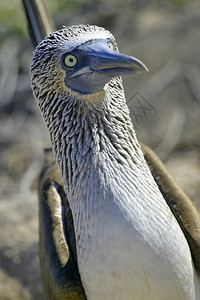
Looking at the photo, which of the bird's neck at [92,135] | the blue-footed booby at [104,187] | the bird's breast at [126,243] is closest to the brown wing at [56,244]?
the blue-footed booby at [104,187]

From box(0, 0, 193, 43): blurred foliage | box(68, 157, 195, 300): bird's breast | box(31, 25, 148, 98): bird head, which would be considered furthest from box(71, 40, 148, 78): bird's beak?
box(0, 0, 193, 43): blurred foliage

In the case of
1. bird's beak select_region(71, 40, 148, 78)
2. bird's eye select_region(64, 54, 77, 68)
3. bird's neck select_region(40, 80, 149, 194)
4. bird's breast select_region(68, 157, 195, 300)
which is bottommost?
bird's breast select_region(68, 157, 195, 300)

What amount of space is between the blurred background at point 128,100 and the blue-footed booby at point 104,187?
6.25ft

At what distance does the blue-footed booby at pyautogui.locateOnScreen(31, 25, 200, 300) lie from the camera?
271 cm

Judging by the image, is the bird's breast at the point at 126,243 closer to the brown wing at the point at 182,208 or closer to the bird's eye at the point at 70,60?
the brown wing at the point at 182,208

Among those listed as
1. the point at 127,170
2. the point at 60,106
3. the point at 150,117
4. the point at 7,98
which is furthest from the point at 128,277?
the point at 7,98

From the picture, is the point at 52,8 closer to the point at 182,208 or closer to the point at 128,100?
the point at 128,100

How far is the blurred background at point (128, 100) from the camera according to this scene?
510 cm

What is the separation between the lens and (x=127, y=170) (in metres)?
2.86

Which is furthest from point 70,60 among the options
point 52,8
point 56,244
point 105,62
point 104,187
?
point 52,8

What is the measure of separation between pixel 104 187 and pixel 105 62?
0.66 meters

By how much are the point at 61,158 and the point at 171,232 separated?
77 centimetres

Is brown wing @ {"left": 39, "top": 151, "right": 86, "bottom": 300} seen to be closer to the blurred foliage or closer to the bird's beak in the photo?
the bird's beak

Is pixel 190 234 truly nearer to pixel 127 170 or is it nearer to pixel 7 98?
pixel 127 170
